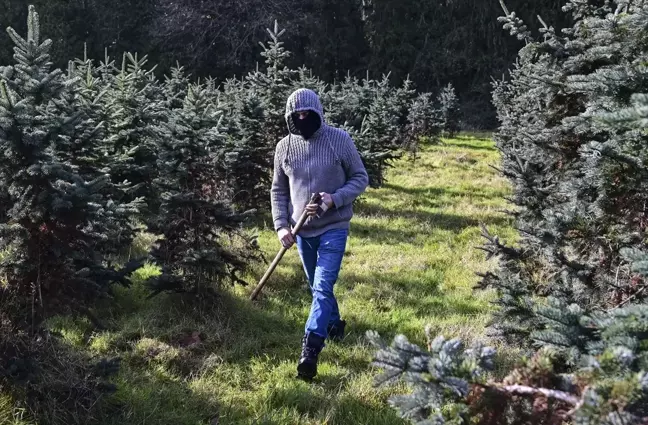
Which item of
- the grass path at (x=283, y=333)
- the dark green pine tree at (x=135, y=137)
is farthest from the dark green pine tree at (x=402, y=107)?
the dark green pine tree at (x=135, y=137)

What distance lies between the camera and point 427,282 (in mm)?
6059

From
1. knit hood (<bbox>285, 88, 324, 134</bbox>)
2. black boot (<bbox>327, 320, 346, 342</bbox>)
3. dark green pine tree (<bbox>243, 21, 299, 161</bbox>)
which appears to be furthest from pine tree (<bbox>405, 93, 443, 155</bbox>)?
knit hood (<bbox>285, 88, 324, 134</bbox>)

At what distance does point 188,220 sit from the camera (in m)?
4.76

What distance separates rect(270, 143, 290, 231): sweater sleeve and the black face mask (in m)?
0.26

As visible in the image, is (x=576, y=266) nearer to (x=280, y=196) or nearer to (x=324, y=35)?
(x=280, y=196)

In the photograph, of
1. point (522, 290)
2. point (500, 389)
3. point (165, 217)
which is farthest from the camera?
point (165, 217)

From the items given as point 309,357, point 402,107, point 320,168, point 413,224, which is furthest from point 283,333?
point 402,107

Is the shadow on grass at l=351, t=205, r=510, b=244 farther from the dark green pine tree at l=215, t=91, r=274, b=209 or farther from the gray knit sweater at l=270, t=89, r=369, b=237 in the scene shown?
the gray knit sweater at l=270, t=89, r=369, b=237

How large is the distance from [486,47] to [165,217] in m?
28.4

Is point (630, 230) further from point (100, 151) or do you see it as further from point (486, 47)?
point (486, 47)

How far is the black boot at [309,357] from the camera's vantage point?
12.2 feet

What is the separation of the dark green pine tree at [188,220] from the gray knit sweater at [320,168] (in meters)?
0.96

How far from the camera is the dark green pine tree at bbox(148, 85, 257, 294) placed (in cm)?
470

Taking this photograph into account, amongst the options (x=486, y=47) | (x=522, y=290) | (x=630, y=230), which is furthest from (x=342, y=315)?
(x=486, y=47)
